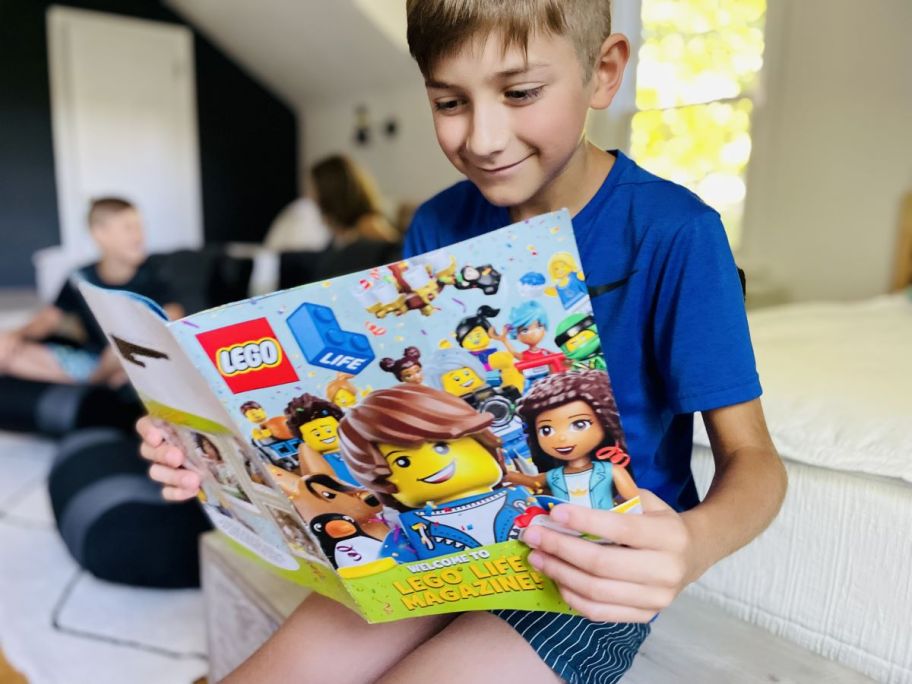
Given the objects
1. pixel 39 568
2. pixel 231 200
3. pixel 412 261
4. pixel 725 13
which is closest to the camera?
pixel 412 261

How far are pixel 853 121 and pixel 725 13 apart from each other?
710 mm

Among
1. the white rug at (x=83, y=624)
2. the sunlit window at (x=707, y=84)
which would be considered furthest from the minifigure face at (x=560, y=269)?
the sunlit window at (x=707, y=84)

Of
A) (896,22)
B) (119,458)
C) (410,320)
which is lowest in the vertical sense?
(119,458)

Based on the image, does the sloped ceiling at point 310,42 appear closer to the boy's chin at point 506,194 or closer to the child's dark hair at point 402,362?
the boy's chin at point 506,194

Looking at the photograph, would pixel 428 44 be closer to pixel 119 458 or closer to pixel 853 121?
pixel 119 458

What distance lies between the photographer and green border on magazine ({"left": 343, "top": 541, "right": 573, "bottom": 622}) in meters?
0.54

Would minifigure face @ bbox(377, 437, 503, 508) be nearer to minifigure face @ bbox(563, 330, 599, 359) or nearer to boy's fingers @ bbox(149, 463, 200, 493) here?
minifigure face @ bbox(563, 330, 599, 359)

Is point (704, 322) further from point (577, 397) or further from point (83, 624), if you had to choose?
point (83, 624)

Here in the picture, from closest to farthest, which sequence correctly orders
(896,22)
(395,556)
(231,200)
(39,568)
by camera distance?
(395,556)
(39,568)
(896,22)
(231,200)

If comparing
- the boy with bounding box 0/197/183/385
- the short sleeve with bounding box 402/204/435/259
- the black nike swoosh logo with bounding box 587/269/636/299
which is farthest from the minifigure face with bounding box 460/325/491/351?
the boy with bounding box 0/197/183/385

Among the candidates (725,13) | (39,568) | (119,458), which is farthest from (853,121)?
(39,568)

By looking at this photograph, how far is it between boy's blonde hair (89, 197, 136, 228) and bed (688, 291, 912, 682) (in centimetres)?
207

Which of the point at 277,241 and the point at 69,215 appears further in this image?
the point at 69,215

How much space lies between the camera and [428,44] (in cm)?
58
